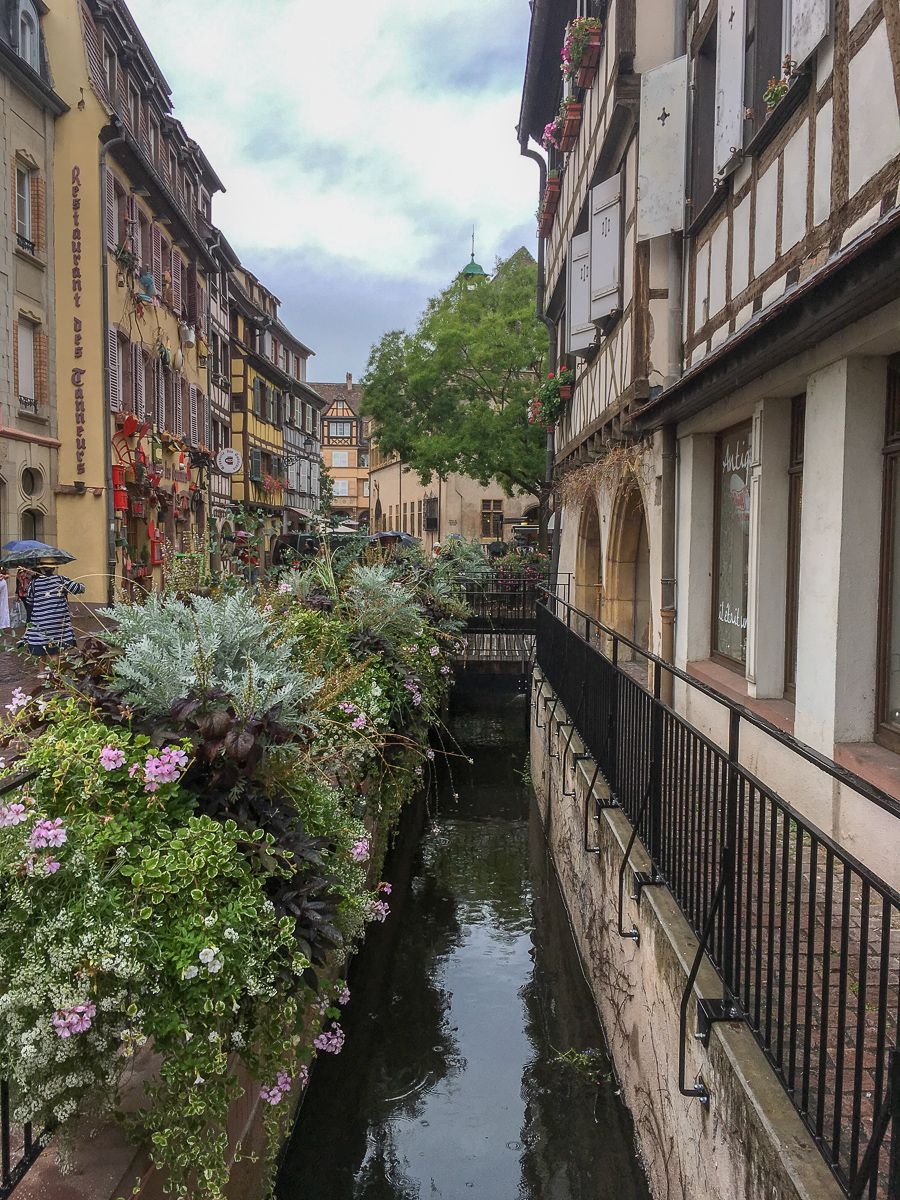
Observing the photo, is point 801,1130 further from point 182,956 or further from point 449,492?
point 449,492

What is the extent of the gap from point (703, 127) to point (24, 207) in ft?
49.6

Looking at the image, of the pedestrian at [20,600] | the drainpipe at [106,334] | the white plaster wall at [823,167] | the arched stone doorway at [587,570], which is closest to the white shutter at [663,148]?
the white plaster wall at [823,167]

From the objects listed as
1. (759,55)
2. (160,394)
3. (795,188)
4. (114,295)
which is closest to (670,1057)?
(795,188)

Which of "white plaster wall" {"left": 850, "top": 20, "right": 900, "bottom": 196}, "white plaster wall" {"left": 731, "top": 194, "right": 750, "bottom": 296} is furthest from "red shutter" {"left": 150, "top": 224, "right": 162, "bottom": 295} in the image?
"white plaster wall" {"left": 850, "top": 20, "right": 900, "bottom": 196}

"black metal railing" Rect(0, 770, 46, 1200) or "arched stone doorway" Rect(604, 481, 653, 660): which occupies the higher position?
"arched stone doorway" Rect(604, 481, 653, 660)

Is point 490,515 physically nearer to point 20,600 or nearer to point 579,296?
point 20,600

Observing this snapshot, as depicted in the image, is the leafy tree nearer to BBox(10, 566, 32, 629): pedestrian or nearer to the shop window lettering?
the shop window lettering

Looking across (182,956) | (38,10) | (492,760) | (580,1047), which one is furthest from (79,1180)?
(38,10)

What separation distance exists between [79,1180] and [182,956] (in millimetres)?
699

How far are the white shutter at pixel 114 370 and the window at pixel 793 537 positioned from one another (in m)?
16.7

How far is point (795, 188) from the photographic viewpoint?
223 inches

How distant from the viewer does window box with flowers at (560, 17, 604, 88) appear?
11164 millimetres

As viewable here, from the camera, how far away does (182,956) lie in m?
2.79

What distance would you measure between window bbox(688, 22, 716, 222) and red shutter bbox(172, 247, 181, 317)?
20.5 metres
